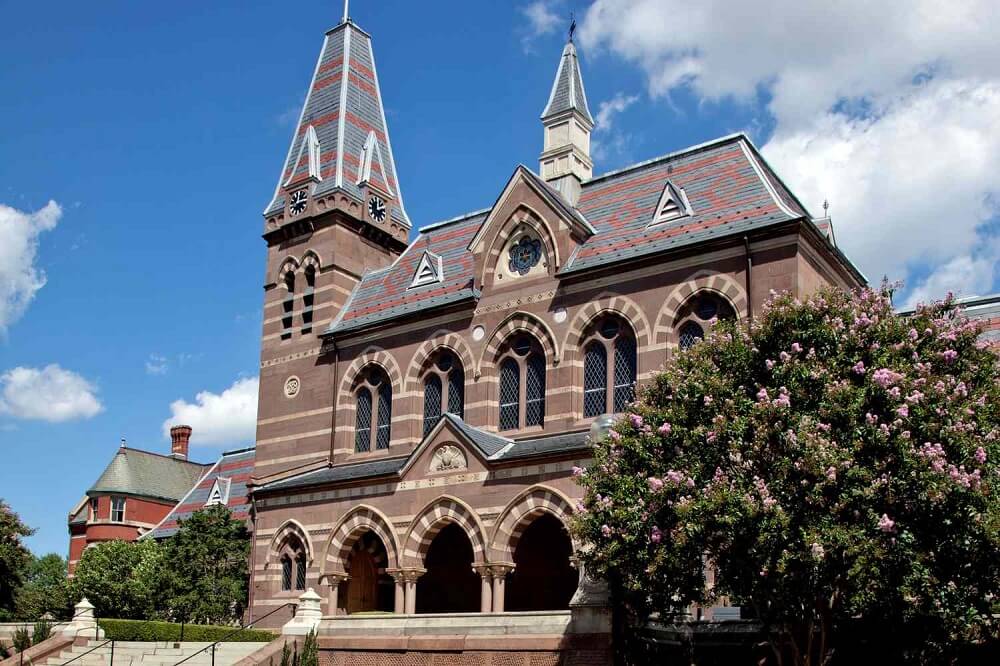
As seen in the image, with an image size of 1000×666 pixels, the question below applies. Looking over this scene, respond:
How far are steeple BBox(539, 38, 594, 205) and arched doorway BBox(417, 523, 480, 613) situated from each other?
1211 cm

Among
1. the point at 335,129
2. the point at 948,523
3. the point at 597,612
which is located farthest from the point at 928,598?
the point at 335,129

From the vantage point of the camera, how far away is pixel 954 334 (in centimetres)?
2084

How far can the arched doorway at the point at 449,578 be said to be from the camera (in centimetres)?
3606

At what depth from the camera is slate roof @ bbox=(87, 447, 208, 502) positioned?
6259 cm

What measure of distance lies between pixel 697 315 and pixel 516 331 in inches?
248

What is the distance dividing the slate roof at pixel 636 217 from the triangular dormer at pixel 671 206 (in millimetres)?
222

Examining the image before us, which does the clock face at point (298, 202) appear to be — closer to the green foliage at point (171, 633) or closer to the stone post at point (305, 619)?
the green foliage at point (171, 633)

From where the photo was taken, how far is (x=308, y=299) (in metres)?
43.6

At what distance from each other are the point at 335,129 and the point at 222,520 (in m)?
16.3

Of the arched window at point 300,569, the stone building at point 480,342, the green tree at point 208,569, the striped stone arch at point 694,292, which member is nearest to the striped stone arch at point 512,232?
the stone building at point 480,342

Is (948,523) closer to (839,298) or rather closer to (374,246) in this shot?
(839,298)

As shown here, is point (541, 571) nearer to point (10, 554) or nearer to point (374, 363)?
point (374, 363)

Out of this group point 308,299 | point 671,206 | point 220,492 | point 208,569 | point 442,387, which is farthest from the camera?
point 220,492

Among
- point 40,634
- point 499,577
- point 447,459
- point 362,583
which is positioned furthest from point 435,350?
point 40,634
